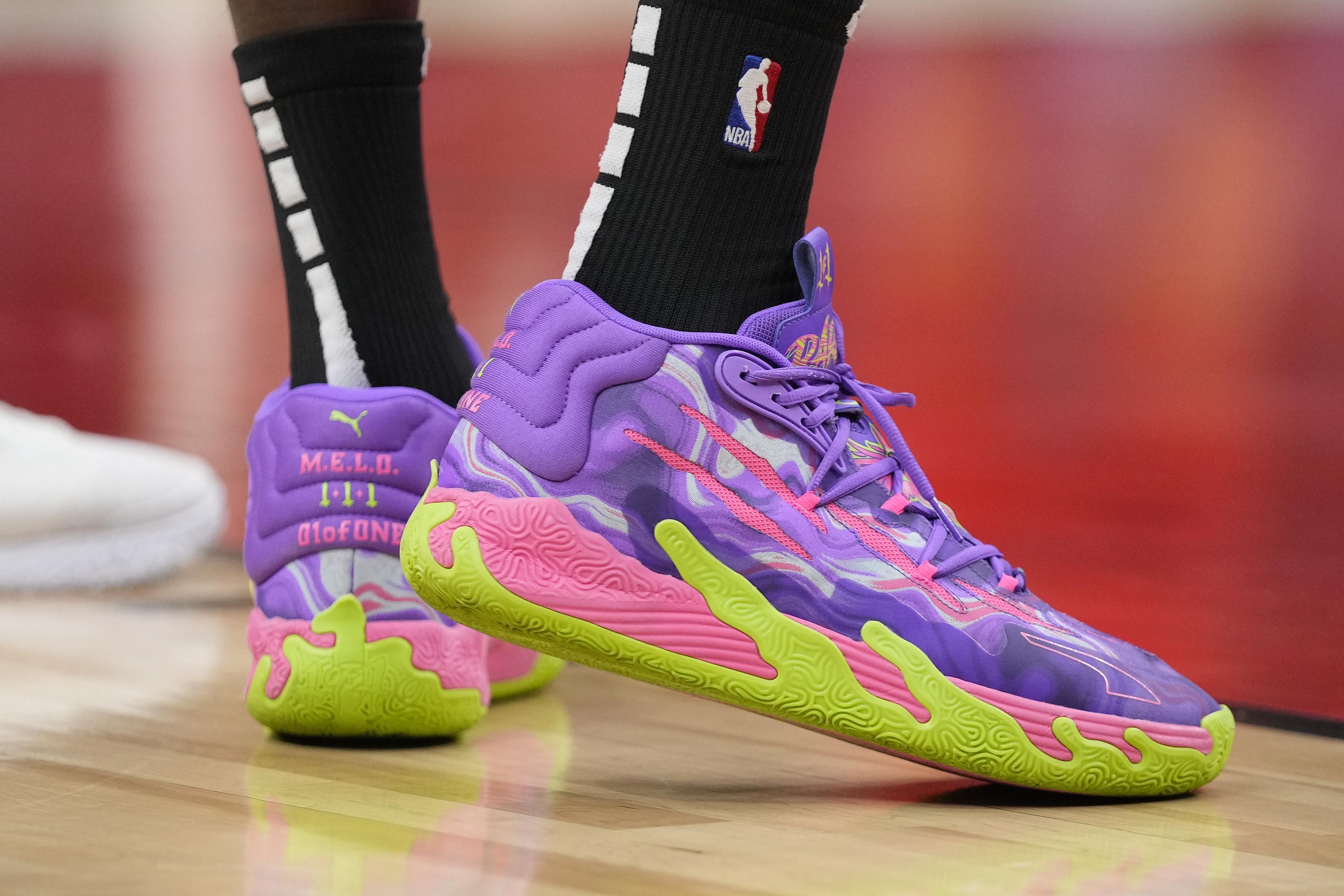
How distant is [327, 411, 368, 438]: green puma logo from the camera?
0.85 m

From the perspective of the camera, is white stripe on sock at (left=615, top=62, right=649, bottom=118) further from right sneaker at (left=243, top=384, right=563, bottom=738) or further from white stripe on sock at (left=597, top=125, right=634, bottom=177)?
right sneaker at (left=243, top=384, right=563, bottom=738)

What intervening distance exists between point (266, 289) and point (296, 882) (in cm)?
253

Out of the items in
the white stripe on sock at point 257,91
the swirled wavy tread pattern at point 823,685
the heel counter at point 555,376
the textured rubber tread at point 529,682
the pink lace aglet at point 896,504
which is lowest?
the textured rubber tread at point 529,682

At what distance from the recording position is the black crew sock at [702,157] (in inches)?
29.3

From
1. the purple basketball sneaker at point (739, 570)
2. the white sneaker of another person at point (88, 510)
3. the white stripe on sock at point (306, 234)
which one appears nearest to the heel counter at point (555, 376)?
the purple basketball sneaker at point (739, 570)

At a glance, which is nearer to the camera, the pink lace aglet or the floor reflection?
the floor reflection

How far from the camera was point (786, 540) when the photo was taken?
75 centimetres

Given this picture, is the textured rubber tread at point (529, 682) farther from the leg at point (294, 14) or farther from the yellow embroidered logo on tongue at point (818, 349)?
the leg at point (294, 14)

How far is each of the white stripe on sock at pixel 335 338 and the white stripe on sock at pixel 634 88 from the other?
247 millimetres

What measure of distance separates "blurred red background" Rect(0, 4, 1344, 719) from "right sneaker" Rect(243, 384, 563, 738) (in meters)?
0.66

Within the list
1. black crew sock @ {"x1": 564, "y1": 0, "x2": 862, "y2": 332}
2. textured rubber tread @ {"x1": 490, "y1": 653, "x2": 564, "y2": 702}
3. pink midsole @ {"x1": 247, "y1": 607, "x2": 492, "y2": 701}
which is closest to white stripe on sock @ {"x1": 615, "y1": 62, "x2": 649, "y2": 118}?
black crew sock @ {"x1": 564, "y1": 0, "x2": 862, "y2": 332}

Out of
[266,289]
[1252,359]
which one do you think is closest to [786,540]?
[1252,359]

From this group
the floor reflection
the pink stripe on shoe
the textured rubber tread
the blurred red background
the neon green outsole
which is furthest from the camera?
the blurred red background

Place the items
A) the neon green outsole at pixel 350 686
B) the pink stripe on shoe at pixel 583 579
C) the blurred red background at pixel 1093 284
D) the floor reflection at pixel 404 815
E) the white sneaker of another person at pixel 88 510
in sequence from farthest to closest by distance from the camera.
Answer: the white sneaker of another person at pixel 88 510 → the blurred red background at pixel 1093 284 → the neon green outsole at pixel 350 686 → the pink stripe on shoe at pixel 583 579 → the floor reflection at pixel 404 815
